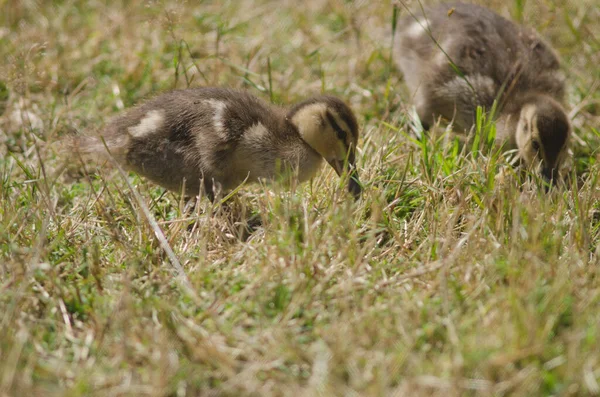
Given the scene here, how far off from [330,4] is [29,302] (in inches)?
143

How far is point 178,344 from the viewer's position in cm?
218

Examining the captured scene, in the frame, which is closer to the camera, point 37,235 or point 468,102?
point 37,235

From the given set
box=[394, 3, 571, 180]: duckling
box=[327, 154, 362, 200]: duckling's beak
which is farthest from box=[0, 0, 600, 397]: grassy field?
box=[394, 3, 571, 180]: duckling

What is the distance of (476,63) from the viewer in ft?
12.6

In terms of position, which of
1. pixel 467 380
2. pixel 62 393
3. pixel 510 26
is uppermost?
pixel 510 26

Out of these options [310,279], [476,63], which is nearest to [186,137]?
[310,279]

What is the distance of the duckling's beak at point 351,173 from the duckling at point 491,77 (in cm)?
61

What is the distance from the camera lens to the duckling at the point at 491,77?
357 cm

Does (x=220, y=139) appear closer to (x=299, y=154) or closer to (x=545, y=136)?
(x=299, y=154)

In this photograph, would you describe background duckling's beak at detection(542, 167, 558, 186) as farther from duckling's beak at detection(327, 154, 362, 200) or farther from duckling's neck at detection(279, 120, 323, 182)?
duckling's neck at detection(279, 120, 323, 182)

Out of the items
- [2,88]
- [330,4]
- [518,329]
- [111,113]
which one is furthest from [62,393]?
[330,4]

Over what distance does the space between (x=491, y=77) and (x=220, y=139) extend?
158 centimetres

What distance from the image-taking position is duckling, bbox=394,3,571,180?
141 inches

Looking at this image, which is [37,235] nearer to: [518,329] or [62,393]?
[62,393]
